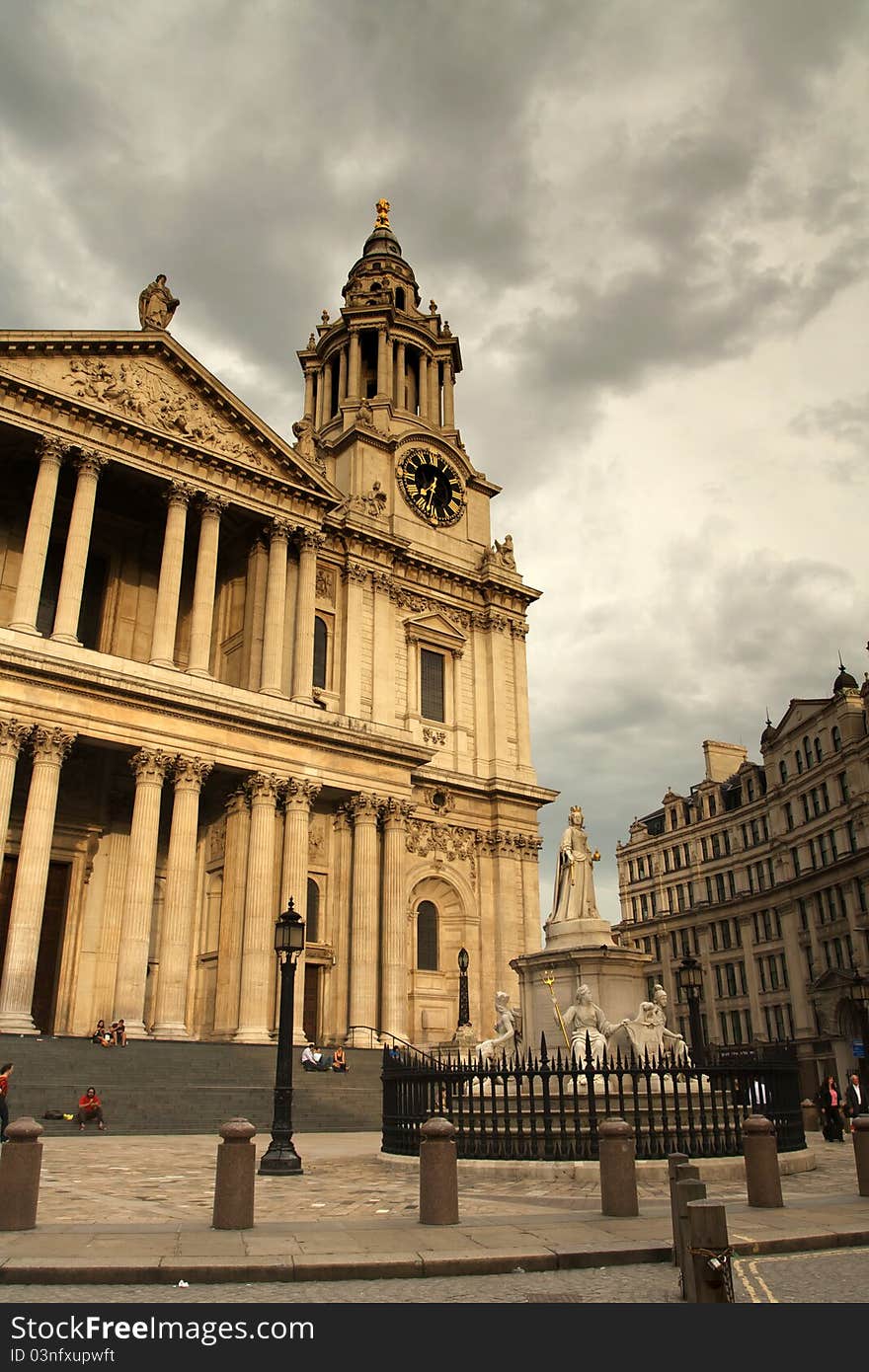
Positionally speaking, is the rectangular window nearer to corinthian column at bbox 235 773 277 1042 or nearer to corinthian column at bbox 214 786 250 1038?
corinthian column at bbox 214 786 250 1038

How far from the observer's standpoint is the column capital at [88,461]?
35.8 meters

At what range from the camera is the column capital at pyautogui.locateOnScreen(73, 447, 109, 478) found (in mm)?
35781

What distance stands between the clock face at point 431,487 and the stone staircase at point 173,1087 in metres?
26.7

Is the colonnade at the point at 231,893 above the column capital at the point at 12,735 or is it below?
below

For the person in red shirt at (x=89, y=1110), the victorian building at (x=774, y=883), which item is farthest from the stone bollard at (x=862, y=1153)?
the victorian building at (x=774, y=883)

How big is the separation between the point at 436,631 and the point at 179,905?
18.8 meters

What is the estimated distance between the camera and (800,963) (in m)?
62.5

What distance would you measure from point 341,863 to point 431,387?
92.0 feet

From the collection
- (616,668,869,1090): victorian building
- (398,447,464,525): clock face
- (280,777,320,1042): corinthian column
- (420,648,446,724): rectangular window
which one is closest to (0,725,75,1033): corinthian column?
(280,777,320,1042): corinthian column

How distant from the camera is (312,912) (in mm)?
38594

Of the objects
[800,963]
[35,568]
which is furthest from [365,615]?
[800,963]

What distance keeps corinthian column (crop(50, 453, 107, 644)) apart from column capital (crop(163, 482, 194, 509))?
95.4 inches

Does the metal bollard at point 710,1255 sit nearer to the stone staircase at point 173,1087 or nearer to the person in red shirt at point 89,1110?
the stone staircase at point 173,1087

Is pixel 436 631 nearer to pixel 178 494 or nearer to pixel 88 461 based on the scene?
pixel 178 494
